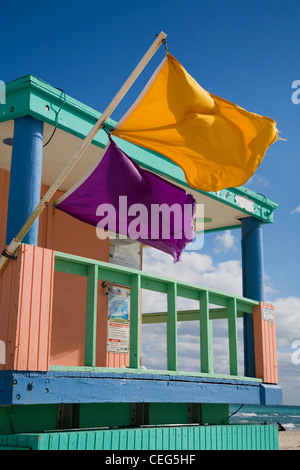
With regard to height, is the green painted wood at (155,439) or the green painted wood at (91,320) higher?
the green painted wood at (91,320)

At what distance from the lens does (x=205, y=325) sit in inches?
313

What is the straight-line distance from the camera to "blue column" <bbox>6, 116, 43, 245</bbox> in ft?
20.1

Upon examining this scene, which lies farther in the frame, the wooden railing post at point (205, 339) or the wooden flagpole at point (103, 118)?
the wooden railing post at point (205, 339)

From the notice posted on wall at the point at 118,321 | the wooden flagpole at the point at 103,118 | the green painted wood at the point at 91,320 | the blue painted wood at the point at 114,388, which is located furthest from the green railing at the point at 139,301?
the notice posted on wall at the point at 118,321

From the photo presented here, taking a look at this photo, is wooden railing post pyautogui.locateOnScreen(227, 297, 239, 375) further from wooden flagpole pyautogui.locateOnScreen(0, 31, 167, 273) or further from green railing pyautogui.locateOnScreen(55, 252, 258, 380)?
A: wooden flagpole pyautogui.locateOnScreen(0, 31, 167, 273)

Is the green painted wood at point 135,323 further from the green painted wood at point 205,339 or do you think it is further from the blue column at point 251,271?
the blue column at point 251,271

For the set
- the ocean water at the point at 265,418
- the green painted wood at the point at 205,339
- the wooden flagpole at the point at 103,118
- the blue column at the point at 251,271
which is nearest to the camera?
the wooden flagpole at the point at 103,118

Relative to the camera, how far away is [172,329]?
291 inches

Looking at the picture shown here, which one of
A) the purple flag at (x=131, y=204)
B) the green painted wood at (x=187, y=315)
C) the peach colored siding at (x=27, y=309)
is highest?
the purple flag at (x=131, y=204)

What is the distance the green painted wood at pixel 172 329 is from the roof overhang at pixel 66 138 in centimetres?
182

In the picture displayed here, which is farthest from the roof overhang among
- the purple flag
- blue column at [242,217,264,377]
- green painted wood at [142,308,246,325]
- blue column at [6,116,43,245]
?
green painted wood at [142,308,246,325]

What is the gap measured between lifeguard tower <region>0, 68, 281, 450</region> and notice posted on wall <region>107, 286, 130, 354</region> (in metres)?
0.02

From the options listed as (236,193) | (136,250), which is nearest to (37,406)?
(136,250)

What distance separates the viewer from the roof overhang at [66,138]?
645 centimetres
